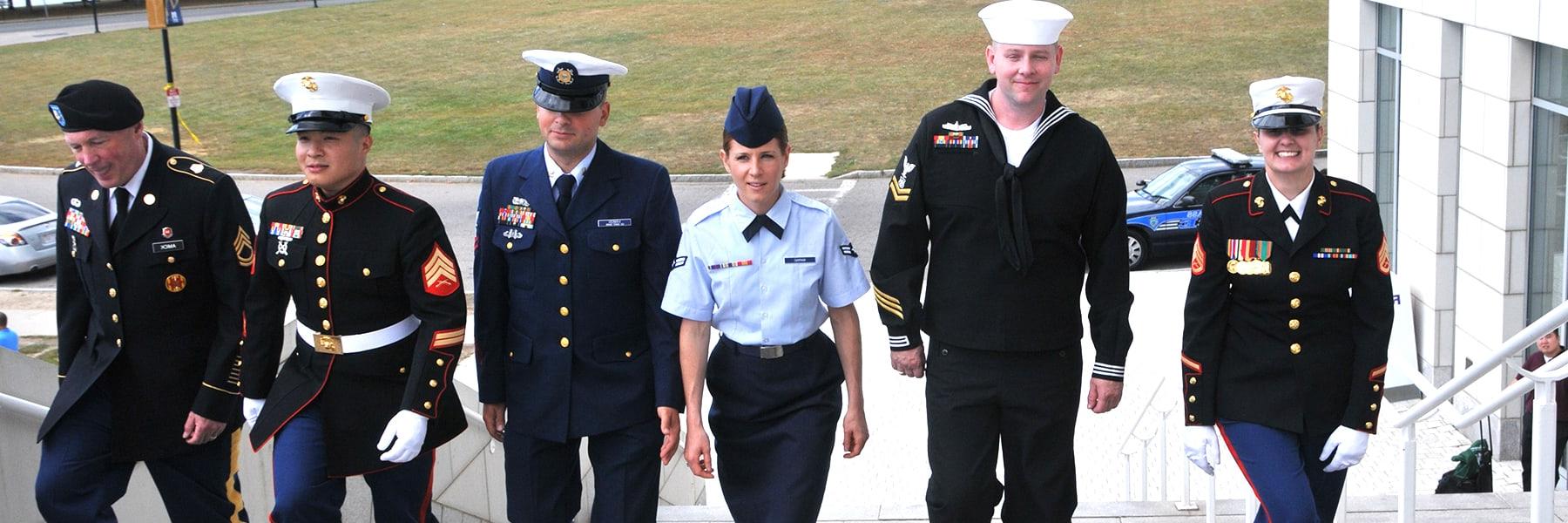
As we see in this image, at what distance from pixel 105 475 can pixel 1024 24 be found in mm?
3287

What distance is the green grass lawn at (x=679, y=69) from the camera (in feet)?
107

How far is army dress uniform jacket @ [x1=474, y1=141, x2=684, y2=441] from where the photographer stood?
5.15m

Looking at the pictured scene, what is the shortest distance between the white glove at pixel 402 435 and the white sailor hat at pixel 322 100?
3.04ft

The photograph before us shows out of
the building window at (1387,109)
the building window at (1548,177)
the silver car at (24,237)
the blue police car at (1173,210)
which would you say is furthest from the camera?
the silver car at (24,237)

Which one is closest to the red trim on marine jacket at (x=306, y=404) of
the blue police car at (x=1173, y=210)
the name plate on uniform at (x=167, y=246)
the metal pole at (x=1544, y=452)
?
the name plate on uniform at (x=167, y=246)

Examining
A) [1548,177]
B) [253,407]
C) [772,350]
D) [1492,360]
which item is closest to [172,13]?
[1548,177]

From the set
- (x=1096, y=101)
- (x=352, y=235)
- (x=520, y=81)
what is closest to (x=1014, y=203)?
(x=352, y=235)

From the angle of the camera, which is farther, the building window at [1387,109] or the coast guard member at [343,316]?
the building window at [1387,109]

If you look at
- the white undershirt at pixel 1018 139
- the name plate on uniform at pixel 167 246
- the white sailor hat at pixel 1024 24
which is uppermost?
the white sailor hat at pixel 1024 24

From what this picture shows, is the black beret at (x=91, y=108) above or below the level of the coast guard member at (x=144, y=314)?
above

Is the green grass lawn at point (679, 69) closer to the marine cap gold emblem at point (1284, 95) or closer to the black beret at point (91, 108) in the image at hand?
the marine cap gold emblem at point (1284, 95)

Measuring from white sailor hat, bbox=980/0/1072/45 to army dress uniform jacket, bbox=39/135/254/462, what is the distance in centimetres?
256

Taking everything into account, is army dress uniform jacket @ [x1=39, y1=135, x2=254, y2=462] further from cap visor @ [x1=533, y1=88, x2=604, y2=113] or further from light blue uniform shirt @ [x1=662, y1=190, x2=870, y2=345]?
light blue uniform shirt @ [x1=662, y1=190, x2=870, y2=345]

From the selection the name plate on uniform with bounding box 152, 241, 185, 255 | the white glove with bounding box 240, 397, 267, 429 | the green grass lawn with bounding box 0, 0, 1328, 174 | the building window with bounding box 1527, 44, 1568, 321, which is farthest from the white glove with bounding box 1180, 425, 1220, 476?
the green grass lawn with bounding box 0, 0, 1328, 174
